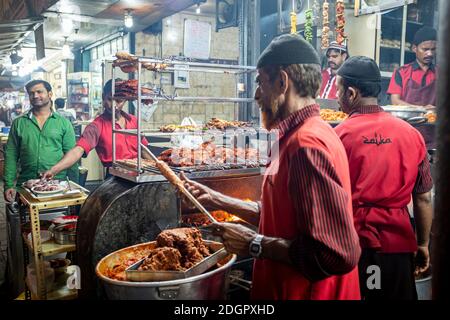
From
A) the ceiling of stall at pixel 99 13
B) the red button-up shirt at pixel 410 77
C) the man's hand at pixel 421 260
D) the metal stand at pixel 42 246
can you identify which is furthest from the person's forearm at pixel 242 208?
the ceiling of stall at pixel 99 13

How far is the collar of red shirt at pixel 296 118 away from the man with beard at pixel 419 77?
5182 mm

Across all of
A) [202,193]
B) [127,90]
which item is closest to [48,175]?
[127,90]

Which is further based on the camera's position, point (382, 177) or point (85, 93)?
point (85, 93)

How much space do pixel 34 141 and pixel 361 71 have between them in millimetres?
4229

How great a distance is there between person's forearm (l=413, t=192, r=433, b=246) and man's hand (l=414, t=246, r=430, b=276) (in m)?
0.12

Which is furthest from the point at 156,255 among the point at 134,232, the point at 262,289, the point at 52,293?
the point at 52,293

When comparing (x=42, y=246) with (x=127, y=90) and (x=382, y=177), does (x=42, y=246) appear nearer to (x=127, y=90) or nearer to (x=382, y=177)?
(x=127, y=90)

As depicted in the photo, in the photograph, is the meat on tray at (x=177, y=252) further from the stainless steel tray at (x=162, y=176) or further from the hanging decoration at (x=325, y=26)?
the hanging decoration at (x=325, y=26)

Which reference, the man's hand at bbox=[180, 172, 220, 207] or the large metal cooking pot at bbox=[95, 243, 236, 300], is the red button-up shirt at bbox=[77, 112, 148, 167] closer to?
the man's hand at bbox=[180, 172, 220, 207]

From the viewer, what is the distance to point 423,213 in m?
3.25

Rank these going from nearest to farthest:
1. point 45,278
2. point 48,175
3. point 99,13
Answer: point 45,278
point 48,175
point 99,13

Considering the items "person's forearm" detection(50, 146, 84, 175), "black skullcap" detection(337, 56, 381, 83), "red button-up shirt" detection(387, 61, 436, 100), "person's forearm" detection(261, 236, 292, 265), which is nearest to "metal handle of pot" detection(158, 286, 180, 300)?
"person's forearm" detection(261, 236, 292, 265)

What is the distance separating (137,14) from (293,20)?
4482 mm
